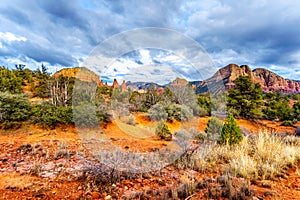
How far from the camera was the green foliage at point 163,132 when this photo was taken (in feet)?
28.3

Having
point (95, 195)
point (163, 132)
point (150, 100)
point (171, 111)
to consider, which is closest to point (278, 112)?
point (171, 111)

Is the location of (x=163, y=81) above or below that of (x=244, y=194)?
above

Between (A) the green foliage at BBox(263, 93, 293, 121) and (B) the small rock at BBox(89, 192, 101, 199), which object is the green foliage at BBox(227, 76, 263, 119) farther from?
(B) the small rock at BBox(89, 192, 101, 199)

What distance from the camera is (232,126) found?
6605mm

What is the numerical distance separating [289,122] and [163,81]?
17615 millimetres

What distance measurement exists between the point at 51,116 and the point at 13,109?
2.07 m

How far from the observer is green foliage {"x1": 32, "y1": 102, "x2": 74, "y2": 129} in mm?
11414

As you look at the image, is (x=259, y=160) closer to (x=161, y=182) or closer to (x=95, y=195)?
(x=161, y=182)

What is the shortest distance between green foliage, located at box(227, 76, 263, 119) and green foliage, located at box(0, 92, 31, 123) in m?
18.0

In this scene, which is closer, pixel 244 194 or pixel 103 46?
pixel 244 194

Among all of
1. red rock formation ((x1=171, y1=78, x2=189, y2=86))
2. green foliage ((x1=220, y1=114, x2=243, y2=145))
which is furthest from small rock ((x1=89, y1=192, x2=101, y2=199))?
green foliage ((x1=220, y1=114, x2=243, y2=145))

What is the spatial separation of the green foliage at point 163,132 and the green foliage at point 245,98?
13368 mm

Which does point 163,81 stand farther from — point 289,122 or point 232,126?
point 289,122

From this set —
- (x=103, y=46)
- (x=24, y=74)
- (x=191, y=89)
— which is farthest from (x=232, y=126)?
(x=24, y=74)
